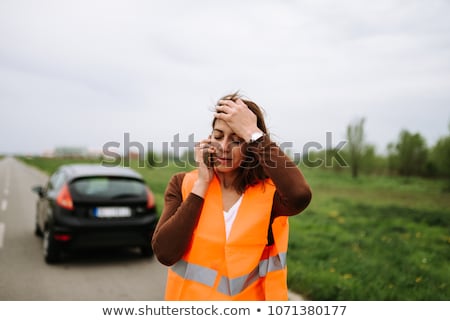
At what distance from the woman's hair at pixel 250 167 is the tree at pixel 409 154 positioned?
3639 centimetres

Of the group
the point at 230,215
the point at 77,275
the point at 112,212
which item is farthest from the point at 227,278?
the point at 112,212

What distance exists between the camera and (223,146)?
1.68 metres

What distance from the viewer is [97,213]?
18.1 feet

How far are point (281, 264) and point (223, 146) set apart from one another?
0.59 m

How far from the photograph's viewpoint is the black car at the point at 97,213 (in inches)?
213

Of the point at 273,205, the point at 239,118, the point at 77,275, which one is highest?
the point at 239,118

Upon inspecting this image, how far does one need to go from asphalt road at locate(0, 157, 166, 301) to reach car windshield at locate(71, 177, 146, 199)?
1.04 m

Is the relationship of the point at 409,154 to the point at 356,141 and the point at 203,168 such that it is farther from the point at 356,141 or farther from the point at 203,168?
the point at 203,168

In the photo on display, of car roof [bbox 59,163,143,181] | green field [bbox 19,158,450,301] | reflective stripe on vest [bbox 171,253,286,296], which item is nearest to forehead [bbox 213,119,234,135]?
reflective stripe on vest [bbox 171,253,286,296]

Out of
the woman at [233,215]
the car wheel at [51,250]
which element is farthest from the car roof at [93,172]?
the woman at [233,215]

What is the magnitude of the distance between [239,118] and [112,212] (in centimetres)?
447

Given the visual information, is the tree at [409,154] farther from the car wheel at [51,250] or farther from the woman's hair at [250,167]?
the woman's hair at [250,167]

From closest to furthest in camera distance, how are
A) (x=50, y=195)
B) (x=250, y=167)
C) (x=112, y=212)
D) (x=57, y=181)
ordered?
(x=250, y=167) < (x=112, y=212) < (x=50, y=195) < (x=57, y=181)
